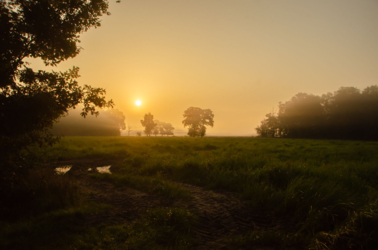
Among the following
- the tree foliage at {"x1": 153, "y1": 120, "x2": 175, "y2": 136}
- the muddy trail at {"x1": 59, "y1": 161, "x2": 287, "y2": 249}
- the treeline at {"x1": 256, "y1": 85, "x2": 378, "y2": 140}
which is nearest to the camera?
the muddy trail at {"x1": 59, "y1": 161, "x2": 287, "y2": 249}

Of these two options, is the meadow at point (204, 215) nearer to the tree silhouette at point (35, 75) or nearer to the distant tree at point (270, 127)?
the tree silhouette at point (35, 75)

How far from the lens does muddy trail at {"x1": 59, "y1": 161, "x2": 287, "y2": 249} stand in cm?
530

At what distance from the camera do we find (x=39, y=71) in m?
6.71

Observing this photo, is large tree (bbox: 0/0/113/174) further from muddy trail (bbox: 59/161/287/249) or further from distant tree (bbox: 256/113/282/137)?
distant tree (bbox: 256/113/282/137)

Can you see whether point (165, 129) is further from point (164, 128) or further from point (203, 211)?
point (203, 211)

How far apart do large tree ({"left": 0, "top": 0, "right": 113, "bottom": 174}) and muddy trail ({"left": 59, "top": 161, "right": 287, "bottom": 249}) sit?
315 cm

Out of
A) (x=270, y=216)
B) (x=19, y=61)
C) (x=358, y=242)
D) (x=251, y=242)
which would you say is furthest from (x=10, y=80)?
(x=358, y=242)

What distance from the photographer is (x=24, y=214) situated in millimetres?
5895

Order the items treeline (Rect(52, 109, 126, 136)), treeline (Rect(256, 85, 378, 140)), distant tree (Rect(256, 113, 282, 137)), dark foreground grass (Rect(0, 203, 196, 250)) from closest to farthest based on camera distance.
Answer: dark foreground grass (Rect(0, 203, 196, 250))
treeline (Rect(256, 85, 378, 140))
treeline (Rect(52, 109, 126, 136))
distant tree (Rect(256, 113, 282, 137))

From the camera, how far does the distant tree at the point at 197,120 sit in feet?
261

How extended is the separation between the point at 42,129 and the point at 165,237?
563cm

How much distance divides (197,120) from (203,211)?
75.7m

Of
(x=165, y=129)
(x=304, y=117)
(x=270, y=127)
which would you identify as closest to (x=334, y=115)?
(x=304, y=117)

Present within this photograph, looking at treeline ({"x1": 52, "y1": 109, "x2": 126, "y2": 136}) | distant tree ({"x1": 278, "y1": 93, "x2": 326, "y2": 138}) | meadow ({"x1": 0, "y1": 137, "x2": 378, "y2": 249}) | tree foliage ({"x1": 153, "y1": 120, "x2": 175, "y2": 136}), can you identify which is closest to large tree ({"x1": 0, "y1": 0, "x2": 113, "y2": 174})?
meadow ({"x1": 0, "y1": 137, "x2": 378, "y2": 249})
